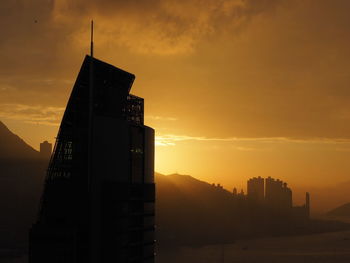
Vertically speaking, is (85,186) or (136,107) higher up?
(136,107)

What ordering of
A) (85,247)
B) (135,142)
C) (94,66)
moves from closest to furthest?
(85,247) < (94,66) < (135,142)

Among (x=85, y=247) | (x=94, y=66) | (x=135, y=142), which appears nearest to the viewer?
(x=85, y=247)

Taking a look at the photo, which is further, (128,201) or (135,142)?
(135,142)

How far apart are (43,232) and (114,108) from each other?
492 inches

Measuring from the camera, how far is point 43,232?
1519 inches

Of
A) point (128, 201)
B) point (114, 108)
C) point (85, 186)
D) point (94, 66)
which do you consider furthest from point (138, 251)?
point (94, 66)

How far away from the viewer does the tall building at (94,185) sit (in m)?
38.5

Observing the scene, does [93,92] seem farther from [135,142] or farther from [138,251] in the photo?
[138,251]

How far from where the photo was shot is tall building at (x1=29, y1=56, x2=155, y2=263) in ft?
126

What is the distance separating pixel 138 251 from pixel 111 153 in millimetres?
9723

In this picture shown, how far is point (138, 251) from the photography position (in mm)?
43094

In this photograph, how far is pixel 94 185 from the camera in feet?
128

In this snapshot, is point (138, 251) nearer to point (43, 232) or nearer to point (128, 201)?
point (128, 201)

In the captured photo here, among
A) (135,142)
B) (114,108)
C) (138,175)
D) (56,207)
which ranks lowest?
(56,207)
